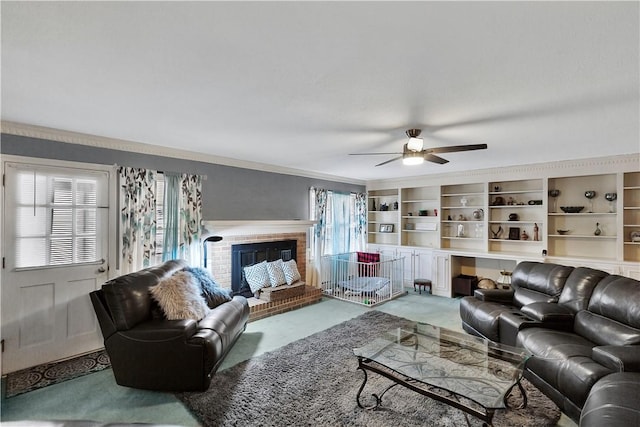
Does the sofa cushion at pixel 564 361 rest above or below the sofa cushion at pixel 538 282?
below

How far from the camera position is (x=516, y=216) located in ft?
18.0

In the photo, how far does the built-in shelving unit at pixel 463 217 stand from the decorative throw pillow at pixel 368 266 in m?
1.42

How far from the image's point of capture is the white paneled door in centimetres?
293

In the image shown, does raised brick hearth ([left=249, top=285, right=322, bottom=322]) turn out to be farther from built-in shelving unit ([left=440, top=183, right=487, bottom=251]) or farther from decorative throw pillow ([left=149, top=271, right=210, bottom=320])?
built-in shelving unit ([left=440, top=183, right=487, bottom=251])

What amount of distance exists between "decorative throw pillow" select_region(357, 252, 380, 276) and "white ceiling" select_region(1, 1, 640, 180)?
127 inches

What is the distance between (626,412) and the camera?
1615 millimetres

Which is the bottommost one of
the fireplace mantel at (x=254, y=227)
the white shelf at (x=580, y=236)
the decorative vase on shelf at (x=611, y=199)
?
the white shelf at (x=580, y=236)

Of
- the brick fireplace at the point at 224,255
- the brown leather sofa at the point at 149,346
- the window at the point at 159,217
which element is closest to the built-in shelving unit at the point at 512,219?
the brick fireplace at the point at 224,255

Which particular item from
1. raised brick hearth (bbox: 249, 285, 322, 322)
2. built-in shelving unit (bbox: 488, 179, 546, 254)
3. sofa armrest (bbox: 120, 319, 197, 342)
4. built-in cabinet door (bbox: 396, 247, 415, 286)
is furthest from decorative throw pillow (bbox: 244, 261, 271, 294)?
built-in shelving unit (bbox: 488, 179, 546, 254)

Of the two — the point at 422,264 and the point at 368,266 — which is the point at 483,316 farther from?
the point at 422,264

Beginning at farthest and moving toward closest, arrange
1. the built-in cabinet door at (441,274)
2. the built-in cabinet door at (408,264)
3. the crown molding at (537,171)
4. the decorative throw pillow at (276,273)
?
the built-in cabinet door at (408,264) < the built-in cabinet door at (441,274) < the decorative throw pillow at (276,273) < the crown molding at (537,171)

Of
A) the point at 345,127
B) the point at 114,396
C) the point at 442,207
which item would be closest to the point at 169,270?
the point at 114,396

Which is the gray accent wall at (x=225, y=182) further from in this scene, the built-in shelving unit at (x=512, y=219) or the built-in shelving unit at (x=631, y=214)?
the built-in shelving unit at (x=631, y=214)

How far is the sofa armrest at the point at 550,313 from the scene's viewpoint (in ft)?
9.78
